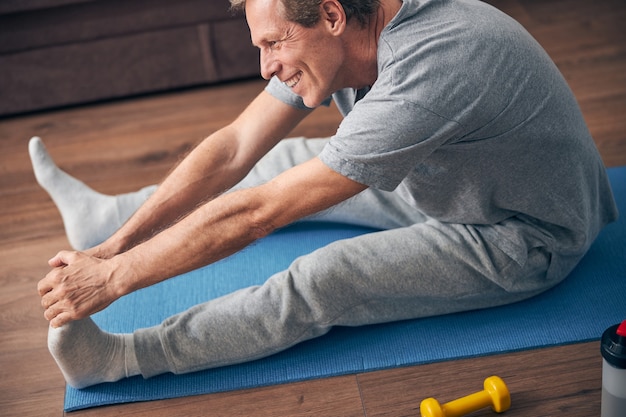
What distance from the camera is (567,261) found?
5.49 ft

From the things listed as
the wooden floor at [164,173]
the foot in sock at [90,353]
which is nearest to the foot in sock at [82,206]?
the wooden floor at [164,173]

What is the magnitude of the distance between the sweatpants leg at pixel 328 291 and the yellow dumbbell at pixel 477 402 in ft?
0.72

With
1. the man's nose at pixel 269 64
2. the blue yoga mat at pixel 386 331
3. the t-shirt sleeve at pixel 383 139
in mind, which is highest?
the man's nose at pixel 269 64

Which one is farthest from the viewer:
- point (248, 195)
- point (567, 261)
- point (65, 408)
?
point (567, 261)

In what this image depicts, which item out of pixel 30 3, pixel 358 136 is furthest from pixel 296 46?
pixel 30 3

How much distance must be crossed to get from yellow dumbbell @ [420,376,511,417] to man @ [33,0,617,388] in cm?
22

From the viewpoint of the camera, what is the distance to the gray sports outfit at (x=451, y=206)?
1.33 metres

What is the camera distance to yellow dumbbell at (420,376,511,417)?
4.71 feet

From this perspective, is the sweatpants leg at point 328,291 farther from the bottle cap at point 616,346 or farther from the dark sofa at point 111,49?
the dark sofa at point 111,49

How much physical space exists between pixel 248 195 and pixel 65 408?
0.53 m

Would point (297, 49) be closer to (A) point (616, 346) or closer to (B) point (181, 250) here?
(B) point (181, 250)

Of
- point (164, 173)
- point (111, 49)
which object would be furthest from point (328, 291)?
point (111, 49)

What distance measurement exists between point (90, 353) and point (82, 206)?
1.65 ft

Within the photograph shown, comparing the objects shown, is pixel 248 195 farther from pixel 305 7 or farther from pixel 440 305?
pixel 440 305
